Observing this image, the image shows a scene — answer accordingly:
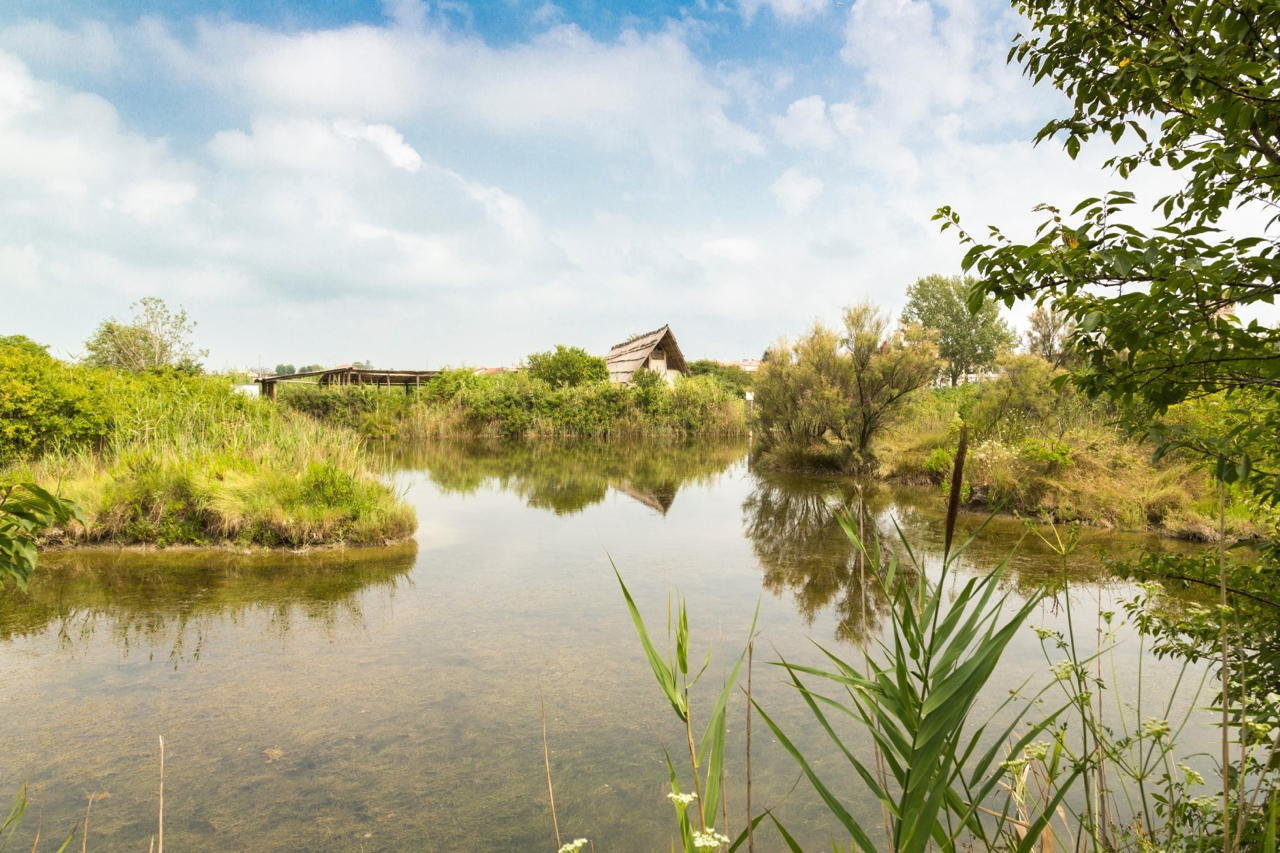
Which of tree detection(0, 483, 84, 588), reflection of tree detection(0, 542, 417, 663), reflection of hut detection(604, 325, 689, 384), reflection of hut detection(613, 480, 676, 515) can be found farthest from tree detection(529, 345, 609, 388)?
tree detection(0, 483, 84, 588)

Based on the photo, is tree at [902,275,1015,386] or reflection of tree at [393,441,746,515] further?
tree at [902,275,1015,386]

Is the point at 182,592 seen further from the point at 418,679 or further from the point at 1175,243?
the point at 1175,243

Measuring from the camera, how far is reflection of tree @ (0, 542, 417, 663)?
16.7 feet

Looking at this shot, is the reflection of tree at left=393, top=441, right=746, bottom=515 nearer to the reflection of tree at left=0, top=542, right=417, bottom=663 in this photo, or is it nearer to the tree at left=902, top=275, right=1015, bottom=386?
the reflection of tree at left=0, top=542, right=417, bottom=663

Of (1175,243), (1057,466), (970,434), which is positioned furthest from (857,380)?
(1175,243)

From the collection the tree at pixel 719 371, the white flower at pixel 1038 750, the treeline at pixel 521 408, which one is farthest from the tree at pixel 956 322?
the white flower at pixel 1038 750

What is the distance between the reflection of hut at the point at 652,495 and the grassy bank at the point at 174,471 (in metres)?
3.87

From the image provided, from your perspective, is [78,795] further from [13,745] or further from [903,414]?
[903,414]

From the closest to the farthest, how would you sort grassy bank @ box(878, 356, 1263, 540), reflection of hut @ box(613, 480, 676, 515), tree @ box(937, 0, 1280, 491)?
tree @ box(937, 0, 1280, 491), grassy bank @ box(878, 356, 1263, 540), reflection of hut @ box(613, 480, 676, 515)

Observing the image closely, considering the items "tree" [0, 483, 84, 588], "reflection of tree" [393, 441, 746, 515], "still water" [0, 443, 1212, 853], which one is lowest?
"still water" [0, 443, 1212, 853]

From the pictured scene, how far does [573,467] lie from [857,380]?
21.0 ft

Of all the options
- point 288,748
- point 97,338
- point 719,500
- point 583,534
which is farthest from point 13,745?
point 97,338

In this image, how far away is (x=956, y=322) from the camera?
40.6m

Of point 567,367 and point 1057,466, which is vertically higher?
point 567,367
